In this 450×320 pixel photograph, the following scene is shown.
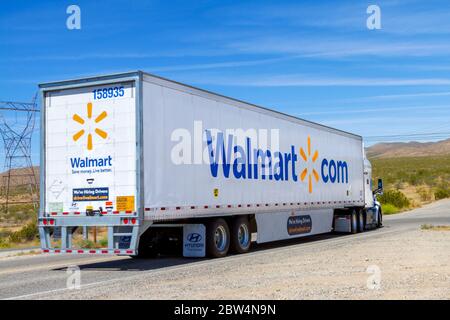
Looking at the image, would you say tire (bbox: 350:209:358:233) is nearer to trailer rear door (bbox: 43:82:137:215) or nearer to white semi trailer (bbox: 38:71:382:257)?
white semi trailer (bbox: 38:71:382:257)

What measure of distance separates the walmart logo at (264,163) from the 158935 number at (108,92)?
2715mm

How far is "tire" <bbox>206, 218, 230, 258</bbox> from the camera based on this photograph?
1636 cm

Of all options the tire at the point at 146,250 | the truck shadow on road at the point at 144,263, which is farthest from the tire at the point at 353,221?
the tire at the point at 146,250

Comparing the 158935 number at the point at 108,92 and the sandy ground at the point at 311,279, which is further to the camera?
the 158935 number at the point at 108,92

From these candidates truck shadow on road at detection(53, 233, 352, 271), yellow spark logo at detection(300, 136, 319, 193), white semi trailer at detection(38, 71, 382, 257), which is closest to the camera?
white semi trailer at detection(38, 71, 382, 257)

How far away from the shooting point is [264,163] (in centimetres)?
1892

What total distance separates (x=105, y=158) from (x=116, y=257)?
4684 millimetres

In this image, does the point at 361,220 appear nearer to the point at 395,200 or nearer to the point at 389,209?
the point at 389,209

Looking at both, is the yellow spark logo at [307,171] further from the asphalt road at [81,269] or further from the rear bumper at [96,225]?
the rear bumper at [96,225]

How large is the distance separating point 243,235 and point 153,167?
15.2 feet

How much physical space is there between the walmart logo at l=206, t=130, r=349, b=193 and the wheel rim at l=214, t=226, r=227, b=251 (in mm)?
1374

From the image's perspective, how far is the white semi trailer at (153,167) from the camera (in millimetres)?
14156

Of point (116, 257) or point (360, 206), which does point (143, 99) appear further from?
point (360, 206)

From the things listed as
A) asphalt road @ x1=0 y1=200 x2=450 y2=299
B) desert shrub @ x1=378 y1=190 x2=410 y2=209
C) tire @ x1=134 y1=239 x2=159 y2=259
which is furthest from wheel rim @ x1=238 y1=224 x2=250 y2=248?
desert shrub @ x1=378 y1=190 x2=410 y2=209
